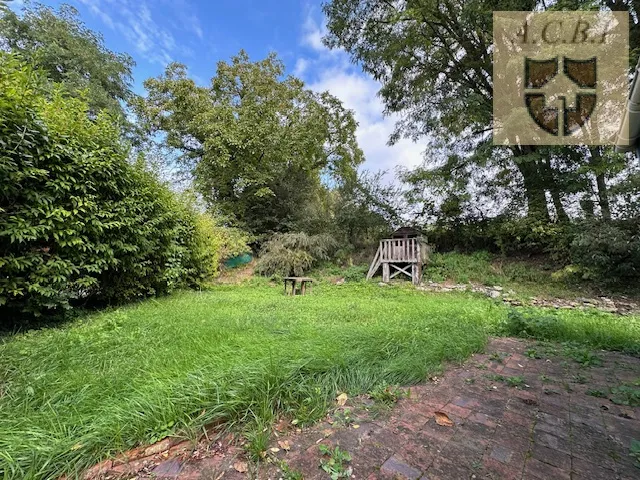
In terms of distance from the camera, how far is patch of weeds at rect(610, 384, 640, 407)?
5.39ft

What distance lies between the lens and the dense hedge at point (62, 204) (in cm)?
259

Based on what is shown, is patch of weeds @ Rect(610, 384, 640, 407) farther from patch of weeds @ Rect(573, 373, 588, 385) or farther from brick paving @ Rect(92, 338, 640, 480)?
patch of weeds @ Rect(573, 373, 588, 385)

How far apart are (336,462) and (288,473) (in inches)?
8.2

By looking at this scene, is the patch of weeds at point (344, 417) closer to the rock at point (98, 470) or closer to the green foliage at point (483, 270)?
the rock at point (98, 470)

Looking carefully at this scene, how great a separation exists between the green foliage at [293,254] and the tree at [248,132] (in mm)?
1611

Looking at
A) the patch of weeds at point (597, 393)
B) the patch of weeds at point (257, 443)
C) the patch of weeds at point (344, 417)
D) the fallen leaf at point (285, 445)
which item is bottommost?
the patch of weeds at point (597, 393)

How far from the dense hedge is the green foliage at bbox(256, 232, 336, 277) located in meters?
4.68

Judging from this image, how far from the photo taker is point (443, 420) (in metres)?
1.46

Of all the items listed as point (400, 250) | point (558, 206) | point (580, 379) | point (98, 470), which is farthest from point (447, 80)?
point (98, 470)

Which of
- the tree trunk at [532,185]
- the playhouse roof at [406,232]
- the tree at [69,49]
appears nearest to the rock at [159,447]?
the playhouse roof at [406,232]

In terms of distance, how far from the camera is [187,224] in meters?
5.94

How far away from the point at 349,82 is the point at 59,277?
33.2ft

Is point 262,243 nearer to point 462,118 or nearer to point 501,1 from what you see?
point 462,118

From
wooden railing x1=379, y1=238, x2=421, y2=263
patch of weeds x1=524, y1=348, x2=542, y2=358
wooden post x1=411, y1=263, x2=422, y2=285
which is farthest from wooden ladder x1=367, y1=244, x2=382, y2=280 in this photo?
patch of weeds x1=524, y1=348, x2=542, y2=358
